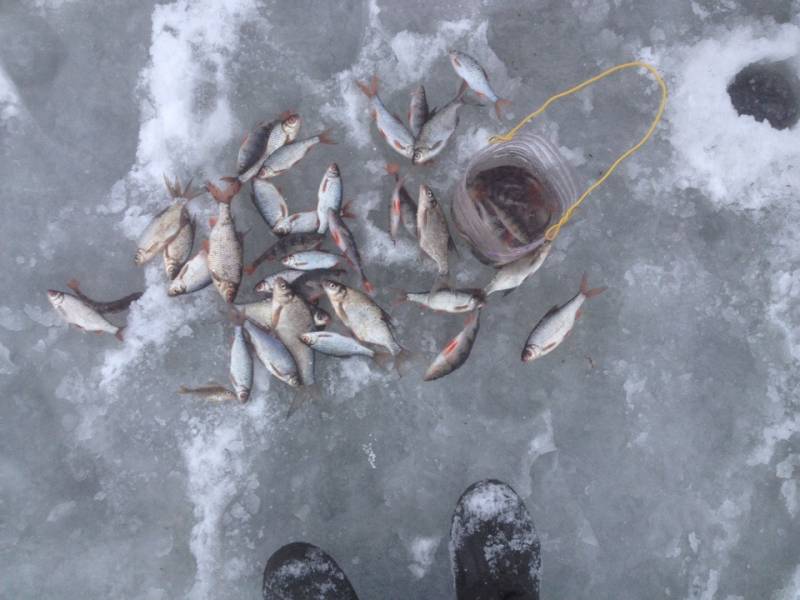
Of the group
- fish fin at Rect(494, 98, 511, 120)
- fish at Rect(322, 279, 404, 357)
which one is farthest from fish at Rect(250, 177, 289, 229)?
fish fin at Rect(494, 98, 511, 120)

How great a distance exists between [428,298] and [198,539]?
1808mm

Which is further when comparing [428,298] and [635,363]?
[635,363]

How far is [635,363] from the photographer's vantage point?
335 centimetres

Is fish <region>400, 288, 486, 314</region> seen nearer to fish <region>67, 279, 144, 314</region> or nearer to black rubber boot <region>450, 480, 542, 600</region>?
black rubber boot <region>450, 480, 542, 600</region>

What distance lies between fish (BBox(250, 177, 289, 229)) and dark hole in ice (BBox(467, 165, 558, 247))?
1.02 m

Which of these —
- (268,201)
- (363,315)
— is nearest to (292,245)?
(268,201)

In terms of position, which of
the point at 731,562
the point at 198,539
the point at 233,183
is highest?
the point at 233,183

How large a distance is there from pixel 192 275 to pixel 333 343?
824 mm

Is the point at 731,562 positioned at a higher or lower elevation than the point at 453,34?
lower

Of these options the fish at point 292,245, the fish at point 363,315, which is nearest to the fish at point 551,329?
the fish at point 363,315

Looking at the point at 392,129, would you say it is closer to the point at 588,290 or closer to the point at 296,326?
the point at 296,326

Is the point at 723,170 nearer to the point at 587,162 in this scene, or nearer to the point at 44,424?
the point at 587,162

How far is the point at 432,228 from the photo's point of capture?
308 centimetres

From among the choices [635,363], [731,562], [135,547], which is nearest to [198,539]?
[135,547]
